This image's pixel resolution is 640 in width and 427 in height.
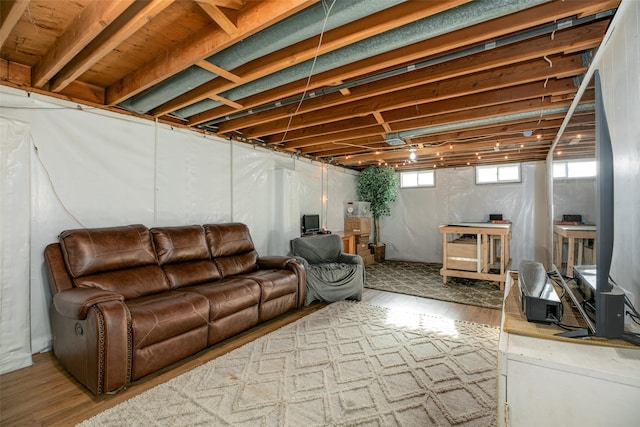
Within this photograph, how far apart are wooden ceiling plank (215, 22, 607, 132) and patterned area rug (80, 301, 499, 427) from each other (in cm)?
234

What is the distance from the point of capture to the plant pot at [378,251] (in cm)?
713

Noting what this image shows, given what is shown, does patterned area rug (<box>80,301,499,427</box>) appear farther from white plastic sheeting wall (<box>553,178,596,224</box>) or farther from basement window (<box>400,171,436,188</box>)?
basement window (<box>400,171,436,188</box>)

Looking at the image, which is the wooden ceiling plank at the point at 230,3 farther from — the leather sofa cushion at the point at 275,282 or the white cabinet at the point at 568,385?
the leather sofa cushion at the point at 275,282

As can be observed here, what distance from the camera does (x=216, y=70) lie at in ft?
7.57

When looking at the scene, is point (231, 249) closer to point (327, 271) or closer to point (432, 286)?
point (327, 271)

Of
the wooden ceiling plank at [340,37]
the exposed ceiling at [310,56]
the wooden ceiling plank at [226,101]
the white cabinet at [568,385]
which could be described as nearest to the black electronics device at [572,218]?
the exposed ceiling at [310,56]

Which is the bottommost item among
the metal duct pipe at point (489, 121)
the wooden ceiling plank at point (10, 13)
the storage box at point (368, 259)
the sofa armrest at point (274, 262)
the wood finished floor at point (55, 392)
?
the wood finished floor at point (55, 392)

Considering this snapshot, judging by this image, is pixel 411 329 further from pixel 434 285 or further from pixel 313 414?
pixel 434 285

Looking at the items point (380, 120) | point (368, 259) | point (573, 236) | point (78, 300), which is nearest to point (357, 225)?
point (368, 259)

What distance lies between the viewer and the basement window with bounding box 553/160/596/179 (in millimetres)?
1334

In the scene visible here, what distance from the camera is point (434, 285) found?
4.80m

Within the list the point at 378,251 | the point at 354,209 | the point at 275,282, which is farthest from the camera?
the point at 378,251

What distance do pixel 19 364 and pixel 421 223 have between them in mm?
7107

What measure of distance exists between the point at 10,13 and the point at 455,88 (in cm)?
325
